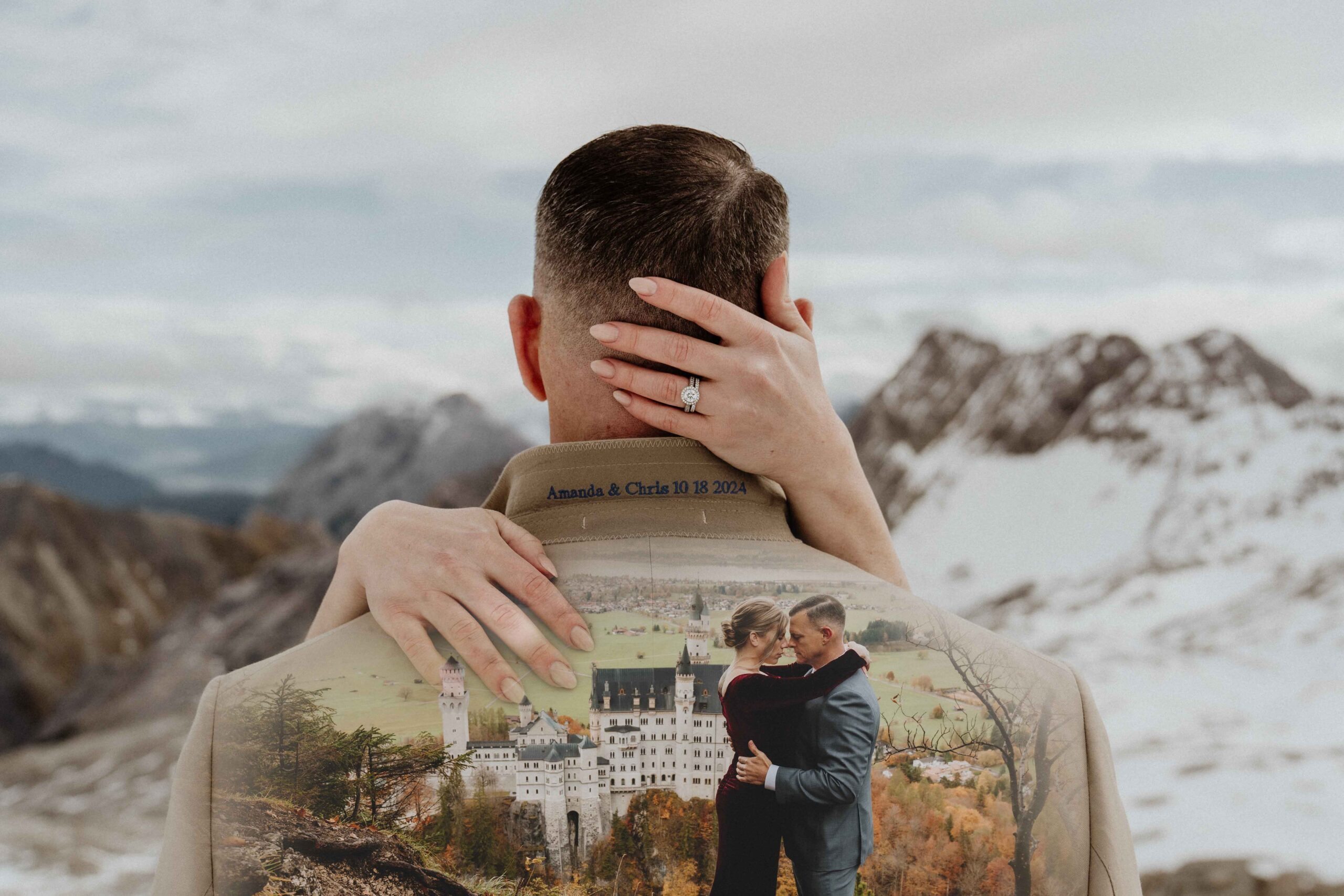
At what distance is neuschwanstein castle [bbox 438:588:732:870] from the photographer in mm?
→ 1640

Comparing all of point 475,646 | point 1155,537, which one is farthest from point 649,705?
point 1155,537

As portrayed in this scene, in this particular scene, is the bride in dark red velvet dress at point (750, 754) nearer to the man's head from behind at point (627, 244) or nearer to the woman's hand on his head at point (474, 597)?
the woman's hand on his head at point (474, 597)

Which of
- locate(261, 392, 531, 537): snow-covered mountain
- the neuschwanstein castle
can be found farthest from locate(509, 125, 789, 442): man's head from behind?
locate(261, 392, 531, 537): snow-covered mountain

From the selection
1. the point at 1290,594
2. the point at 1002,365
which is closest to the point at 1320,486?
the point at 1290,594

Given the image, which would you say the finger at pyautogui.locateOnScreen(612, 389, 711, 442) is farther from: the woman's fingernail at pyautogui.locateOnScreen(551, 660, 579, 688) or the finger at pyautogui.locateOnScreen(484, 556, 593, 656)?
the woman's fingernail at pyautogui.locateOnScreen(551, 660, 579, 688)

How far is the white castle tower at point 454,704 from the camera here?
164 cm

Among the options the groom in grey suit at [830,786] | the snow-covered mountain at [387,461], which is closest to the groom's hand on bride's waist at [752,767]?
the groom in grey suit at [830,786]

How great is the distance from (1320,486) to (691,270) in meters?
17.6

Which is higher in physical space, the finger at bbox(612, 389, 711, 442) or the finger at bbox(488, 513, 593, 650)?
the finger at bbox(612, 389, 711, 442)

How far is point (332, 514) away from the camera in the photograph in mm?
40844

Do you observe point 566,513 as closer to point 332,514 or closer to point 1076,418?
point 1076,418

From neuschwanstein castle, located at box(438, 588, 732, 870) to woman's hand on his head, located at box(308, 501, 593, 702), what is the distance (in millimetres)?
54

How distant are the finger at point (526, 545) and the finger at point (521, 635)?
0.30 feet

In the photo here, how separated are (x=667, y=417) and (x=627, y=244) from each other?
0.34m
